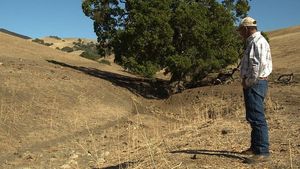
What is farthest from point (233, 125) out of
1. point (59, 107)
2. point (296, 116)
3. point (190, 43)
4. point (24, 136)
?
point (190, 43)

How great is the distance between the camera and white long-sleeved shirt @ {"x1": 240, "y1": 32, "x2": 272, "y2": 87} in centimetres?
754

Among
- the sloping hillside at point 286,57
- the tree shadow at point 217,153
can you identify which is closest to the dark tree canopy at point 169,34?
the sloping hillside at point 286,57

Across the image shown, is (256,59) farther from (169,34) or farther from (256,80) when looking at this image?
(169,34)

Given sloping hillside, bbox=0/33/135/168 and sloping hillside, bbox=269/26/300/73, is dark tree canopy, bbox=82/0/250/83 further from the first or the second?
sloping hillside, bbox=269/26/300/73

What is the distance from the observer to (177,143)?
1042 cm

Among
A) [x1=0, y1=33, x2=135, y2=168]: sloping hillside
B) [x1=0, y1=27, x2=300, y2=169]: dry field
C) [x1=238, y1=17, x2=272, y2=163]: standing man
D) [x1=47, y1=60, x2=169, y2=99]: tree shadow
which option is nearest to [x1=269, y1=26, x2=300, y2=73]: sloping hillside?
[x1=0, y1=27, x2=300, y2=169]: dry field

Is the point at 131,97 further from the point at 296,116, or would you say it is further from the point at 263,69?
the point at 263,69

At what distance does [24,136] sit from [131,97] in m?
9.32

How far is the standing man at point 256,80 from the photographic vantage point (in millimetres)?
7547

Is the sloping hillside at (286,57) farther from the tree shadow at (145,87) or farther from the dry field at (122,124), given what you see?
the tree shadow at (145,87)

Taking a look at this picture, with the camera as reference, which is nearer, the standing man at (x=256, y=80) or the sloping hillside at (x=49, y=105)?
the standing man at (x=256, y=80)

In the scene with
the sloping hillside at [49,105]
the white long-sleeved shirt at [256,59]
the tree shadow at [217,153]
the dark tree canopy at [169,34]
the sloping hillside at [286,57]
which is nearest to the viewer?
the white long-sleeved shirt at [256,59]

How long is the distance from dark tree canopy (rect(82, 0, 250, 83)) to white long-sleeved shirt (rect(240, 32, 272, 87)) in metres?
15.0

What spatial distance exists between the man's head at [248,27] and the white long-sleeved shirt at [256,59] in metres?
0.06
